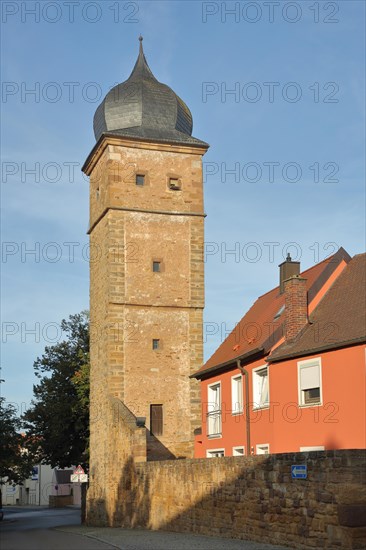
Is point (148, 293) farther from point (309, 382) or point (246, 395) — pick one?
point (309, 382)

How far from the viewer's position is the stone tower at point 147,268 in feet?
96.2

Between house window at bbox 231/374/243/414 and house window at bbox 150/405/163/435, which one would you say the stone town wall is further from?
house window at bbox 150/405/163/435

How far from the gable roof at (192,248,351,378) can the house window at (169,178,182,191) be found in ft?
17.6

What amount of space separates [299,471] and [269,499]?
4.16 ft

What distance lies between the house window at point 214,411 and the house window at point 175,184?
316 inches

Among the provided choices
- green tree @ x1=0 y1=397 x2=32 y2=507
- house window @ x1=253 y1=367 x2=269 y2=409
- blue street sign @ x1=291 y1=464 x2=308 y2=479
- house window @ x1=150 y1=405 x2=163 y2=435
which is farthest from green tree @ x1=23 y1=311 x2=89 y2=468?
blue street sign @ x1=291 y1=464 x2=308 y2=479

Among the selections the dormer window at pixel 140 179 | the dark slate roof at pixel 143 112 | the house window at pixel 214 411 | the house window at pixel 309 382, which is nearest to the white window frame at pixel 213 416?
the house window at pixel 214 411

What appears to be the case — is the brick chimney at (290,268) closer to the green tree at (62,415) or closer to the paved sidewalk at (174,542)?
the paved sidewalk at (174,542)

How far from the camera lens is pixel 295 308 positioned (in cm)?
2306

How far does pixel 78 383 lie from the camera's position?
129 ft

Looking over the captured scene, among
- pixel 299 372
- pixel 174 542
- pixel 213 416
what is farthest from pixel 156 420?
pixel 174 542

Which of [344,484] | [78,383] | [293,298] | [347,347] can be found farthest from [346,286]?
[78,383]

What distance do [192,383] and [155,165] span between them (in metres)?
8.51

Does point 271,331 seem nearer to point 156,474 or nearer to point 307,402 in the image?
point 307,402
